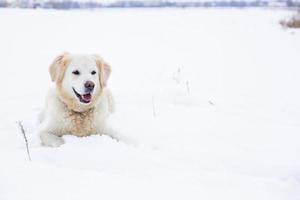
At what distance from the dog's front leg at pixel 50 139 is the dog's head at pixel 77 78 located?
1.17 feet

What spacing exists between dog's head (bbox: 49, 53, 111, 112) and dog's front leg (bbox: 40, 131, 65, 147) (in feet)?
1.17

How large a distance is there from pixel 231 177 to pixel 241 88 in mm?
4941

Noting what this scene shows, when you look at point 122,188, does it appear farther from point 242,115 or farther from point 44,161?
point 242,115

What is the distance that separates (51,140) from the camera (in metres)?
4.19

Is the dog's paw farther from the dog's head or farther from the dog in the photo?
the dog's head

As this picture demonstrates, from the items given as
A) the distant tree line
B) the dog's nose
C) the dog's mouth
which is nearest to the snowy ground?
the dog's mouth

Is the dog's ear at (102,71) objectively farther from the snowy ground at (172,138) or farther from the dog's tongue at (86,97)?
the snowy ground at (172,138)

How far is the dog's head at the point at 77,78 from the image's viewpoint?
428 cm

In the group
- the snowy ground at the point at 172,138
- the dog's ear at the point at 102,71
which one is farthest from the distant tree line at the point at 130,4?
the dog's ear at the point at 102,71

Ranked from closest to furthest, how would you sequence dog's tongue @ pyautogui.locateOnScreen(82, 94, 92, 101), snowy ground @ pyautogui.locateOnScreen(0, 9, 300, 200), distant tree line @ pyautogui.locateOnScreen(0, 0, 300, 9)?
snowy ground @ pyautogui.locateOnScreen(0, 9, 300, 200)
dog's tongue @ pyautogui.locateOnScreen(82, 94, 92, 101)
distant tree line @ pyautogui.locateOnScreen(0, 0, 300, 9)

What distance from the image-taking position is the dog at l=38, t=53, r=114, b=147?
4344mm

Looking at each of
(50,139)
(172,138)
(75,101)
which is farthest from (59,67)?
(172,138)

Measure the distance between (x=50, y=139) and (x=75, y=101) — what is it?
→ 1.55 ft

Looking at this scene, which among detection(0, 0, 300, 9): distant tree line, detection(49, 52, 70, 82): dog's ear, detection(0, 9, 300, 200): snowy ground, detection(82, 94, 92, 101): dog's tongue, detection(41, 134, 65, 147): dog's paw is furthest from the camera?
detection(0, 0, 300, 9): distant tree line
